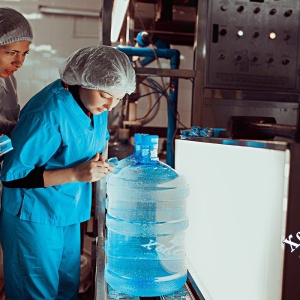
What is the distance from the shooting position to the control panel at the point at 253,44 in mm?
1866

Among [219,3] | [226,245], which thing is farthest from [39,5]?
[226,245]

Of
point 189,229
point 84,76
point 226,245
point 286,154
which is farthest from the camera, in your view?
point 84,76

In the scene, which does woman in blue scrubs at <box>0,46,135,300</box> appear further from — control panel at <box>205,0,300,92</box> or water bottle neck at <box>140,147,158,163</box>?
control panel at <box>205,0,300,92</box>

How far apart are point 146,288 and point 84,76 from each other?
813 mm

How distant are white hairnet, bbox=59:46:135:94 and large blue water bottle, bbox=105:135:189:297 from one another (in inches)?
13.2

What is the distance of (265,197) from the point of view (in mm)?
717

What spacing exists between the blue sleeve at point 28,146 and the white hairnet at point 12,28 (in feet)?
1.65

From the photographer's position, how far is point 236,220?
2.82ft

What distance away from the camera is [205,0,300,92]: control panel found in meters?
1.87

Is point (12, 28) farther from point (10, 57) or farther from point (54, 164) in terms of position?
point (54, 164)

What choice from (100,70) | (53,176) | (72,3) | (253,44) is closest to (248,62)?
(253,44)

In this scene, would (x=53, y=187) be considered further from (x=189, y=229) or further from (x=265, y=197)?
(x=265, y=197)

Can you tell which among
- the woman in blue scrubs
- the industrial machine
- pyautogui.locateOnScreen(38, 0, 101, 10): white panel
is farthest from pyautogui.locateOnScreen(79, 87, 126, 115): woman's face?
pyautogui.locateOnScreen(38, 0, 101, 10): white panel

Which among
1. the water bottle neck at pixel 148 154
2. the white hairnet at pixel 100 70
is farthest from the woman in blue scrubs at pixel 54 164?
the water bottle neck at pixel 148 154
